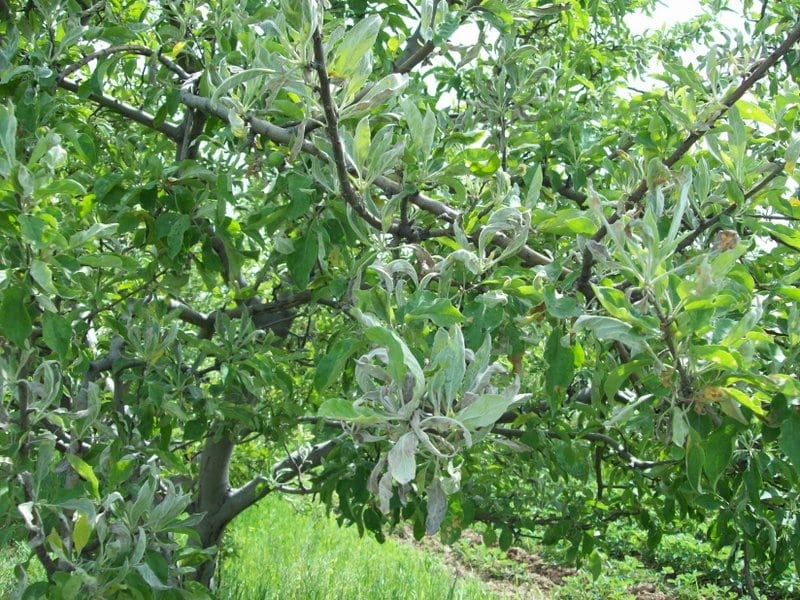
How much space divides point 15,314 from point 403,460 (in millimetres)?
962

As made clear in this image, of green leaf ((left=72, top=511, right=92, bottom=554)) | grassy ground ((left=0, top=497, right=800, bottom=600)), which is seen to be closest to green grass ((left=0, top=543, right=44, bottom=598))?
grassy ground ((left=0, top=497, right=800, bottom=600))

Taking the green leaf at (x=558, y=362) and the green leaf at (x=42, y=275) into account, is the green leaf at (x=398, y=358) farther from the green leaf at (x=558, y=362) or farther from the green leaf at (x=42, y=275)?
the green leaf at (x=42, y=275)

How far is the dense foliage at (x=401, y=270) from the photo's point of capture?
1.14 meters

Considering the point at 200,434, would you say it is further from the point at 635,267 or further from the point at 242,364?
the point at 635,267

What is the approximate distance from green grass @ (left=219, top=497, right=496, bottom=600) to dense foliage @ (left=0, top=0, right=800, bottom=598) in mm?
1426

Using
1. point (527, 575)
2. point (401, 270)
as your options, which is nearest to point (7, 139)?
point (401, 270)

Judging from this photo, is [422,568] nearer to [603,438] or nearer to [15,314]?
[603,438]

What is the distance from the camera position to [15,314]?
1582mm

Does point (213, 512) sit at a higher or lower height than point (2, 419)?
lower

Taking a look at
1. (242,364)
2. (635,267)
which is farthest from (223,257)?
(635,267)

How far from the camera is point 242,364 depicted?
2.57 metres

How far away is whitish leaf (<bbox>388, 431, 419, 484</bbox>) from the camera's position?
93 centimetres

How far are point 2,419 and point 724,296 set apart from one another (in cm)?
151

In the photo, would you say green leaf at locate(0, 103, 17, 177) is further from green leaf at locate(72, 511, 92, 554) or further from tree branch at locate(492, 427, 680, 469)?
tree branch at locate(492, 427, 680, 469)
